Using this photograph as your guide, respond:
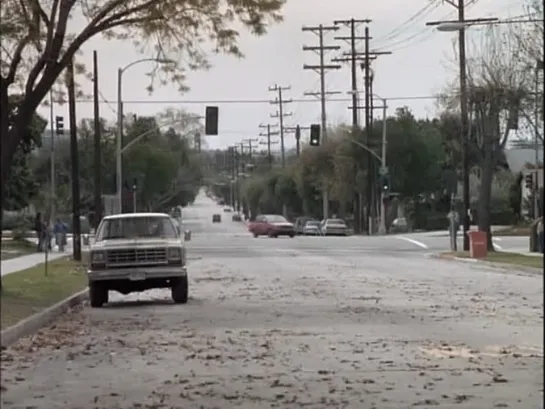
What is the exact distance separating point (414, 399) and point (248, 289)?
1610 cm

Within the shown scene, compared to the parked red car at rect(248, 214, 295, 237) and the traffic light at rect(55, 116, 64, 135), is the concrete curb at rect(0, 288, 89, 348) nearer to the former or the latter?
the traffic light at rect(55, 116, 64, 135)

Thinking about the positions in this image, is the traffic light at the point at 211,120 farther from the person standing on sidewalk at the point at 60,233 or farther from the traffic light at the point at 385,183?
the traffic light at the point at 385,183

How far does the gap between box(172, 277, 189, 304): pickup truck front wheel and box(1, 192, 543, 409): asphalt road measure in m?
0.39

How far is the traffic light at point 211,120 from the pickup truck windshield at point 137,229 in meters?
17.4

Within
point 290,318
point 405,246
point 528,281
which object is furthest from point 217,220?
point 290,318

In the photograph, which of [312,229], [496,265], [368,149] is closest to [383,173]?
[368,149]

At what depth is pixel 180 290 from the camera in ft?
78.1

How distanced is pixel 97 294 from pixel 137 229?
1.58 meters

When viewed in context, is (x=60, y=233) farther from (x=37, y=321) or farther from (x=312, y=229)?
(x=312, y=229)

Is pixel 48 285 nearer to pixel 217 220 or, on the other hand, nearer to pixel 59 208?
pixel 59 208

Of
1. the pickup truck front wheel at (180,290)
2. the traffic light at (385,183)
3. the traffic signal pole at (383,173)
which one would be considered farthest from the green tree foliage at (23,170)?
the traffic signal pole at (383,173)

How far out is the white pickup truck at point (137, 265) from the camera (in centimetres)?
A: 2342

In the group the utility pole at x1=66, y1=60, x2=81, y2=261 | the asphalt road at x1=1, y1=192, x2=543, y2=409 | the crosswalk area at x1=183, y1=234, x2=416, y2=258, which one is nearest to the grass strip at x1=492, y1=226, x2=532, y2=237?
the crosswalk area at x1=183, y1=234, x2=416, y2=258

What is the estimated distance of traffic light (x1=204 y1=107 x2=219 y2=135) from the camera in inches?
1652
